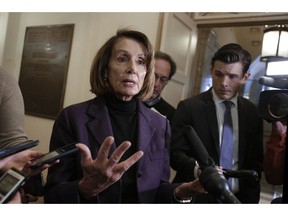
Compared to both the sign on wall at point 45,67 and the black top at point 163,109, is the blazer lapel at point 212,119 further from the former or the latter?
the sign on wall at point 45,67

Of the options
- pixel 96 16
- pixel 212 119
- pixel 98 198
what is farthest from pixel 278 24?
pixel 98 198

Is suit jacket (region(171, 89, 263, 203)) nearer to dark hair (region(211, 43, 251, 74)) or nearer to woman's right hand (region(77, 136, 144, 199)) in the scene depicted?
dark hair (region(211, 43, 251, 74))

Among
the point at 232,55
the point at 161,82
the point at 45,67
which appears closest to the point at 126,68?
the point at 232,55

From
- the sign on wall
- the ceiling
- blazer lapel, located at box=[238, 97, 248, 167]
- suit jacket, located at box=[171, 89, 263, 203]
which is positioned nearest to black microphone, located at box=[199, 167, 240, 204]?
suit jacket, located at box=[171, 89, 263, 203]

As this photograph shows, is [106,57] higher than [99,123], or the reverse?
[106,57]

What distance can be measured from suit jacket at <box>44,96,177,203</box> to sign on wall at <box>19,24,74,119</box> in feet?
5.59

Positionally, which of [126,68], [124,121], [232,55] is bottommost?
[124,121]

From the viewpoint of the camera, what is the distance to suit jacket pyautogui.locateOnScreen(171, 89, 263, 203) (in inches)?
44.0

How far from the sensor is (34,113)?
8.95 feet

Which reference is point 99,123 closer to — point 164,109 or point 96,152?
point 96,152

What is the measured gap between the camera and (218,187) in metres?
0.47

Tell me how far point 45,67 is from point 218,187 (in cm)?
248

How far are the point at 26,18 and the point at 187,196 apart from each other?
264 centimetres
